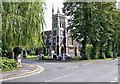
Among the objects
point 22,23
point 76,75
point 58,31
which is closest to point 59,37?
point 58,31

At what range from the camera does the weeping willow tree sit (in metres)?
28.2

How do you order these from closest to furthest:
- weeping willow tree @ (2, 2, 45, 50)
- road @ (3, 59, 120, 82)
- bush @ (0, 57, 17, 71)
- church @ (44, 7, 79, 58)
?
road @ (3, 59, 120, 82) → weeping willow tree @ (2, 2, 45, 50) → bush @ (0, 57, 17, 71) → church @ (44, 7, 79, 58)

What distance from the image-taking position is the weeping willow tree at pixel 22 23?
2823 cm

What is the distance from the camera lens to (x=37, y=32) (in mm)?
31859

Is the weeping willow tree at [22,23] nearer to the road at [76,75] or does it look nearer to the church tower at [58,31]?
the road at [76,75]

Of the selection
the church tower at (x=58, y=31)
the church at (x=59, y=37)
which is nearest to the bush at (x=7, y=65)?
the church at (x=59, y=37)

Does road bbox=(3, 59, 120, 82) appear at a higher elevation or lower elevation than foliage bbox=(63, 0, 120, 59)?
lower

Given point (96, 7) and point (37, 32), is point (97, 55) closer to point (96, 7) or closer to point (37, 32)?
point (96, 7)

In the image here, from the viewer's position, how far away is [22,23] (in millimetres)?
30094

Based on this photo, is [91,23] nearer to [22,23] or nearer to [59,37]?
[22,23]

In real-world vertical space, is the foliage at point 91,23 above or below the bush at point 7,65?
above

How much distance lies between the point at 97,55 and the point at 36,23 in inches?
1184

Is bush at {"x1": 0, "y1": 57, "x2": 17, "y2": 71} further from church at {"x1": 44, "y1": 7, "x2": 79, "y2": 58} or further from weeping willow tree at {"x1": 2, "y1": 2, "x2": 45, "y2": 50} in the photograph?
church at {"x1": 44, "y1": 7, "x2": 79, "y2": 58}

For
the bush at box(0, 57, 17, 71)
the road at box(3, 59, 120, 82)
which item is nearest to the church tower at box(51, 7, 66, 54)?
the bush at box(0, 57, 17, 71)
